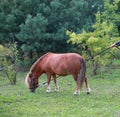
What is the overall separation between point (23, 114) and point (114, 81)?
6335 millimetres

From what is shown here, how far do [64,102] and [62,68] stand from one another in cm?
185

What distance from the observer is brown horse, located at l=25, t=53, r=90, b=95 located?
10164 millimetres

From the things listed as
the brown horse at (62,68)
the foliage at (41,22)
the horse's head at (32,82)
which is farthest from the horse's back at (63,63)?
the foliage at (41,22)

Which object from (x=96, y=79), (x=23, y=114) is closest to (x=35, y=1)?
(x=96, y=79)

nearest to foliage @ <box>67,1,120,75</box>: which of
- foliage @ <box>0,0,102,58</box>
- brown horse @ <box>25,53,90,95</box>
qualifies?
foliage @ <box>0,0,102,58</box>

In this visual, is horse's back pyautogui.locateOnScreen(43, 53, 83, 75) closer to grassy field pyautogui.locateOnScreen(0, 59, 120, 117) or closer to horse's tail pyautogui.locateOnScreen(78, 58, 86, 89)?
horse's tail pyautogui.locateOnScreen(78, 58, 86, 89)

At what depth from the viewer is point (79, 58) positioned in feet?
33.7

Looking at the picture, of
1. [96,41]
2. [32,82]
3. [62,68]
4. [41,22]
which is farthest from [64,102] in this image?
[41,22]

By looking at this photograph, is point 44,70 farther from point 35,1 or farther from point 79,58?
point 35,1

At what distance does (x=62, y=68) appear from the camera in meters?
10.7

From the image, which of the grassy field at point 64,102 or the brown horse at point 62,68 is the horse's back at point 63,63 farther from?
the grassy field at point 64,102

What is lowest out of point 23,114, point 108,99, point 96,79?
point 96,79

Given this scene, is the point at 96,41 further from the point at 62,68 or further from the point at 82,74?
the point at 82,74

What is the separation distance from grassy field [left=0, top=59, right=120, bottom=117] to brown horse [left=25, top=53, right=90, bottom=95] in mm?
385
